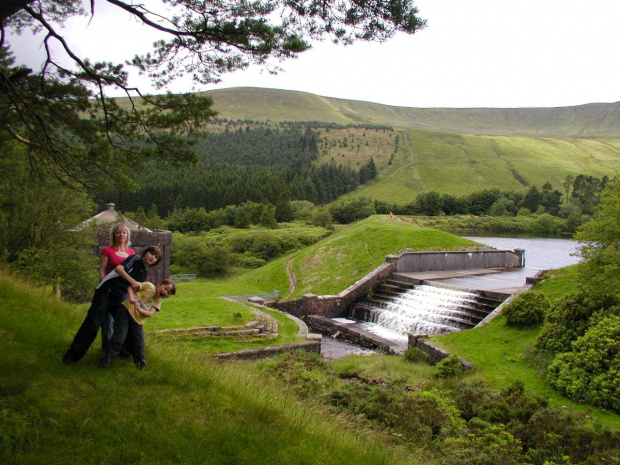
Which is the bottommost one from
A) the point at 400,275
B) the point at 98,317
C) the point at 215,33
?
the point at 400,275

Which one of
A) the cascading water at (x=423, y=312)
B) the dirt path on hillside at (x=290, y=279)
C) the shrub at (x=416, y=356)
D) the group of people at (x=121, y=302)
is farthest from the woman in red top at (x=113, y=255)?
the dirt path on hillside at (x=290, y=279)

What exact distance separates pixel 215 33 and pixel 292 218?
67.8 m

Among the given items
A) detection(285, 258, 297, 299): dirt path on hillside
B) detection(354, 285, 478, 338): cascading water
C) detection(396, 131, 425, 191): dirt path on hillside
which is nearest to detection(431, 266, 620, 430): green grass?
detection(354, 285, 478, 338): cascading water

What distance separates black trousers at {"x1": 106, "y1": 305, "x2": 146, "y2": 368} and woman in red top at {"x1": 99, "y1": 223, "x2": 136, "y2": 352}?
0.18 m

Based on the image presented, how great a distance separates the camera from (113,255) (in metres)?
5.73

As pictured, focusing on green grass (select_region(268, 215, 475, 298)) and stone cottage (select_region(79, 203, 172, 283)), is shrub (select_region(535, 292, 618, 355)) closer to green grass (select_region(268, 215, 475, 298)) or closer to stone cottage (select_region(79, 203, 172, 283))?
green grass (select_region(268, 215, 475, 298))

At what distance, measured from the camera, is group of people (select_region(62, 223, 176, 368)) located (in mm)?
5473

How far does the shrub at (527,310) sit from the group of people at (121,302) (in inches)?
544

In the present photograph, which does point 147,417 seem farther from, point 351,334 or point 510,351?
point 351,334

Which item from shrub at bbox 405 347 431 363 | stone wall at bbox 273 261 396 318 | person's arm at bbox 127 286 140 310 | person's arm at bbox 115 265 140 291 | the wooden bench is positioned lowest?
the wooden bench

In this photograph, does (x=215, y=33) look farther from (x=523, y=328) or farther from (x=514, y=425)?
(x=523, y=328)

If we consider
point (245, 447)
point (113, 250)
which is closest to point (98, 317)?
point (113, 250)

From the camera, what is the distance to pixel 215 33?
7500 mm

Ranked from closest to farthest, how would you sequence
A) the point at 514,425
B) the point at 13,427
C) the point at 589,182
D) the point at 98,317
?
the point at 13,427 → the point at 98,317 → the point at 514,425 → the point at 589,182
